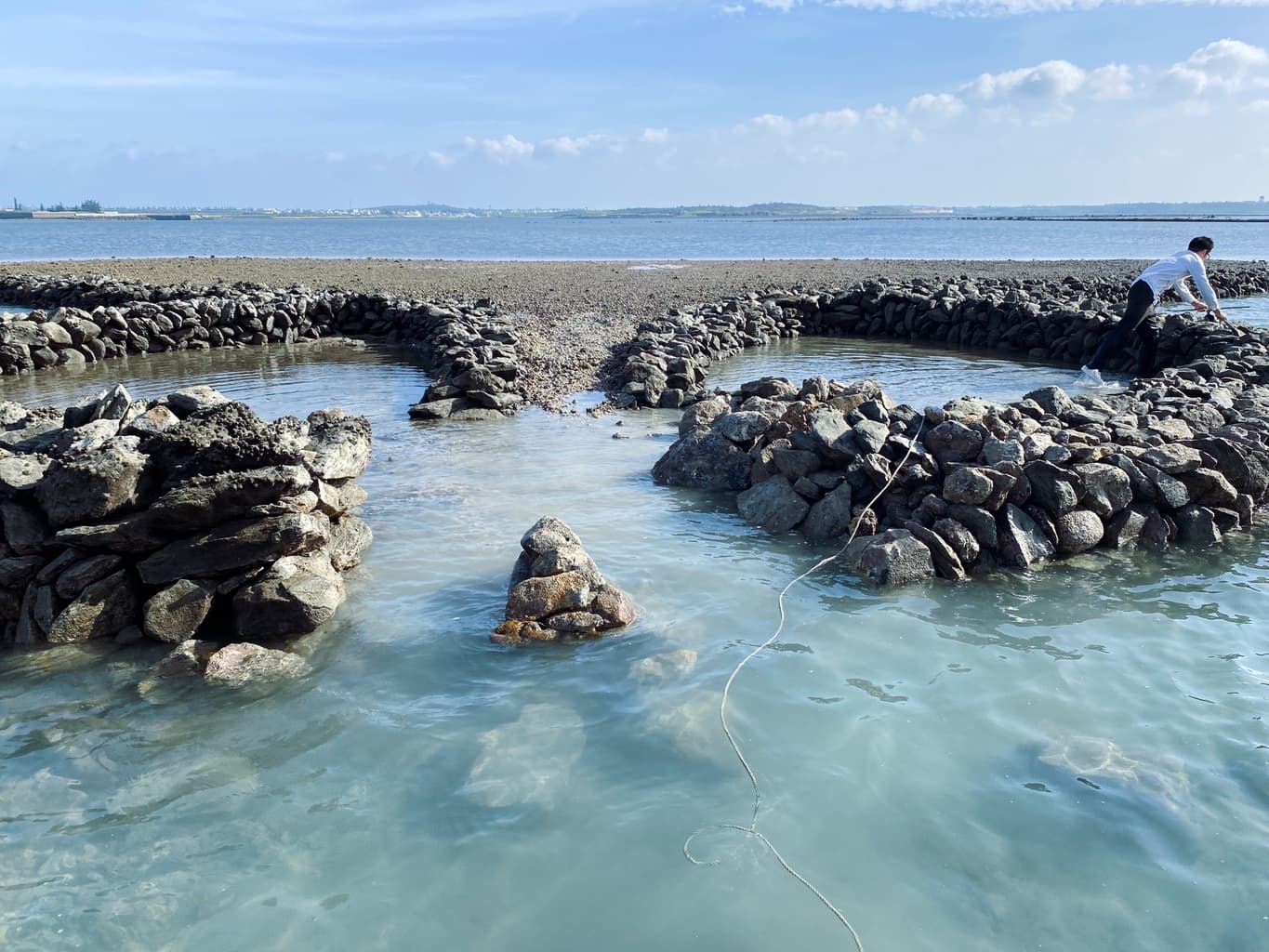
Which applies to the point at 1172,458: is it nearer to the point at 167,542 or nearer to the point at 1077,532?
the point at 1077,532

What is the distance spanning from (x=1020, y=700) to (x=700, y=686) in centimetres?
187

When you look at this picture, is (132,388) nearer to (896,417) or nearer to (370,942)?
(896,417)

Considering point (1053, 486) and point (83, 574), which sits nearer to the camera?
point (83, 574)

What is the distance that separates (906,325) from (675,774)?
1872cm

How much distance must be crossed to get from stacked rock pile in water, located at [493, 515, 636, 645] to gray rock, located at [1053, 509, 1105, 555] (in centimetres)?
371

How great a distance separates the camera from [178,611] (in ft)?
20.4

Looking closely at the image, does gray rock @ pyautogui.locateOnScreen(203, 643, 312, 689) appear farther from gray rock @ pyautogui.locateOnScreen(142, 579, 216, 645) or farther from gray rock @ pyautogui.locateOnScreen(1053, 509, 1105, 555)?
gray rock @ pyautogui.locateOnScreen(1053, 509, 1105, 555)

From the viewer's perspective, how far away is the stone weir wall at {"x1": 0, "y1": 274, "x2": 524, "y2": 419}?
1355cm

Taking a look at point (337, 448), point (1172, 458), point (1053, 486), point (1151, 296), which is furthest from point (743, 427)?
point (1151, 296)

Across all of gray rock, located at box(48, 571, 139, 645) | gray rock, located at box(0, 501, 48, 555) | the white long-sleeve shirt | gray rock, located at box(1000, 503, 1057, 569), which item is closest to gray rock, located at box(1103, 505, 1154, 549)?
gray rock, located at box(1000, 503, 1057, 569)

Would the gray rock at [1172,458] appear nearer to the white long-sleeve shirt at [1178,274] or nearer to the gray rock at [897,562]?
the gray rock at [897,562]

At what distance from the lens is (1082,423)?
31.7 ft

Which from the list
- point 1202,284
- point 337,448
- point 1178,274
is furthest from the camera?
point 1178,274

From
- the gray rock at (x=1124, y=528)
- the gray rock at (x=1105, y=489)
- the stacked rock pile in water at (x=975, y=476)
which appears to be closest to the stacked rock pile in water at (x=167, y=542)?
the stacked rock pile in water at (x=975, y=476)
